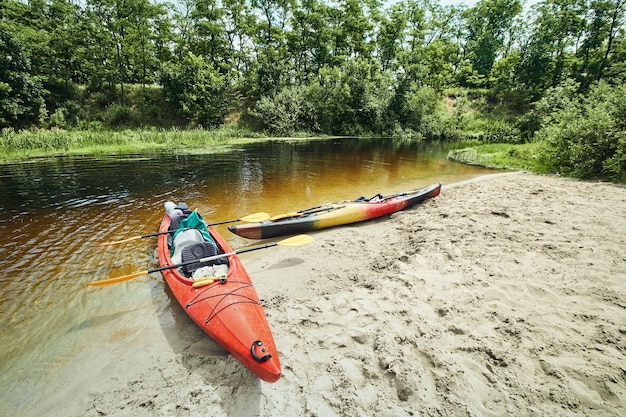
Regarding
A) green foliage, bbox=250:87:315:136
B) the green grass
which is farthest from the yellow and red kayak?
green foliage, bbox=250:87:315:136

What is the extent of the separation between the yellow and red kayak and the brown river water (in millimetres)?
454

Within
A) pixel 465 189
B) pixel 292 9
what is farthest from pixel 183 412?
pixel 292 9

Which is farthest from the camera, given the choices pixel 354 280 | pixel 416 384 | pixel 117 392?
pixel 354 280

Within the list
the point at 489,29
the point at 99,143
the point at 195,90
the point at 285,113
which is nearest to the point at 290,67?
the point at 285,113

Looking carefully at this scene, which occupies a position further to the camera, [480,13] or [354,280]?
[480,13]

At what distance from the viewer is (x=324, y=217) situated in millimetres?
6574

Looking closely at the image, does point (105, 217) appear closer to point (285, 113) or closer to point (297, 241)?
point (297, 241)

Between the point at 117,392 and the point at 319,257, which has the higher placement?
the point at 319,257

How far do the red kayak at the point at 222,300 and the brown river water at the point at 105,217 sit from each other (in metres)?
0.55

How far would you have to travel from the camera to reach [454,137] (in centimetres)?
3228

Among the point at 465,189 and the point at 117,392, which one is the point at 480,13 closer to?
the point at 465,189

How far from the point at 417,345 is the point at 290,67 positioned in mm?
38310

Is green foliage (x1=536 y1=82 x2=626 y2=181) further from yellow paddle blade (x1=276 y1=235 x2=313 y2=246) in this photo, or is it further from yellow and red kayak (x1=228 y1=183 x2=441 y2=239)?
yellow paddle blade (x1=276 y1=235 x2=313 y2=246)

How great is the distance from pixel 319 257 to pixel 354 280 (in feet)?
3.38
